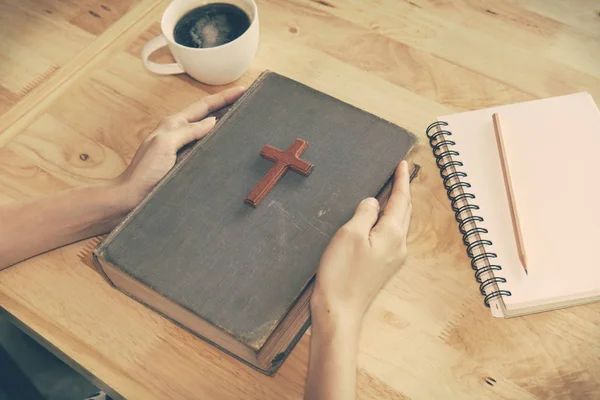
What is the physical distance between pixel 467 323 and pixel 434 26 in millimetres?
525

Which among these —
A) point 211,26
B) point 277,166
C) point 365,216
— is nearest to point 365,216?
point 365,216

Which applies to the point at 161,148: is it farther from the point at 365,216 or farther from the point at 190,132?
the point at 365,216

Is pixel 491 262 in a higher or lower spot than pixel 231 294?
higher

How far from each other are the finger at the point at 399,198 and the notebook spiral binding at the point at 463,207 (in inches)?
2.9

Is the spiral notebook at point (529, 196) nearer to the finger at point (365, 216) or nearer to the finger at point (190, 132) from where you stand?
the finger at point (365, 216)

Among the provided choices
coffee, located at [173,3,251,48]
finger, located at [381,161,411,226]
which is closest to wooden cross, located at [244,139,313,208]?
finger, located at [381,161,411,226]

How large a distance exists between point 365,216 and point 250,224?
0.14m

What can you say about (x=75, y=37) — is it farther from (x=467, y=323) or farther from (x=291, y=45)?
(x=467, y=323)

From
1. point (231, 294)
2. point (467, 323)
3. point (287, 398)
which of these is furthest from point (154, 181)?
point (467, 323)

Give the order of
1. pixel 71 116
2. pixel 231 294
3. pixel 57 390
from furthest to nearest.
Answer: pixel 57 390, pixel 71 116, pixel 231 294

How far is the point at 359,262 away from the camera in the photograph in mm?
645

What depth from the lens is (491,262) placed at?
68cm

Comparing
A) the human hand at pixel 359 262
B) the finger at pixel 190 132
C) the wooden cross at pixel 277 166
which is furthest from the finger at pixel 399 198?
the finger at pixel 190 132

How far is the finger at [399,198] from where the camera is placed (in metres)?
0.68
